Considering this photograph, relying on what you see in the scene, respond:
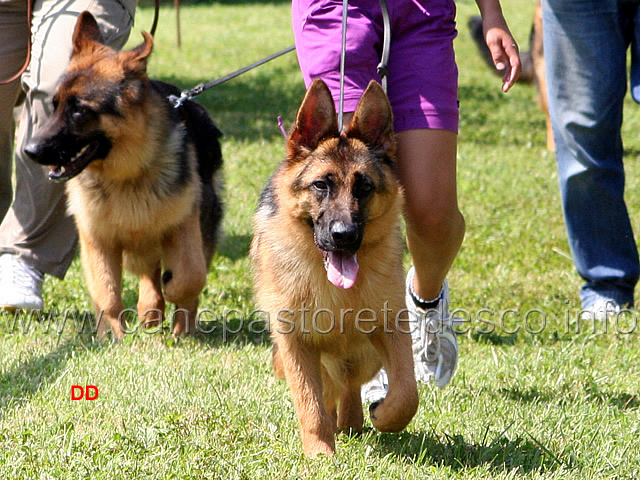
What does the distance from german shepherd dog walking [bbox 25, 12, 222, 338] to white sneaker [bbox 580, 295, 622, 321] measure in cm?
259

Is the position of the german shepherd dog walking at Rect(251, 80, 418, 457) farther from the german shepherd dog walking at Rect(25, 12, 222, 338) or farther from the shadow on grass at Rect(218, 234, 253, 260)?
the shadow on grass at Rect(218, 234, 253, 260)

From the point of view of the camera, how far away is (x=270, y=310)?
3611 mm

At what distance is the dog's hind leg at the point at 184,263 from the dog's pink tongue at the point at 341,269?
1.92 meters

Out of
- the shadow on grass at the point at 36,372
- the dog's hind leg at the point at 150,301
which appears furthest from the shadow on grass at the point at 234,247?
the shadow on grass at the point at 36,372

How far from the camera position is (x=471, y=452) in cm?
361

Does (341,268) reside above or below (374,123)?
below

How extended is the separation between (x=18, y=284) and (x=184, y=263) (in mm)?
1159

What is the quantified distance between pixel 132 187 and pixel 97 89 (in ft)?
2.00

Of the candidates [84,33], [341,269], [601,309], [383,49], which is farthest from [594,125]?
[84,33]

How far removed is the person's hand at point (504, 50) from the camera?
12.8 feet

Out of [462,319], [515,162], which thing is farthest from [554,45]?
[515,162]

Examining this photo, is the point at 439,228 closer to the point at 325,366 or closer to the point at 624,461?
the point at 325,366

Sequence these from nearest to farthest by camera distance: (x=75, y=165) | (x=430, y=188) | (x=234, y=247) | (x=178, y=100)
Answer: (x=430, y=188) < (x=75, y=165) < (x=178, y=100) < (x=234, y=247)

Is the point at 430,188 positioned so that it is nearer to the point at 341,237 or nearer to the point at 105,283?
the point at 341,237
